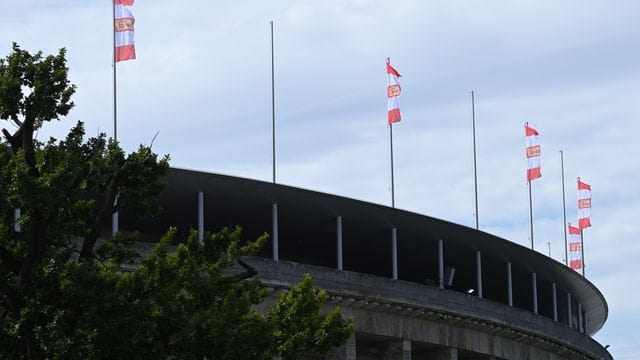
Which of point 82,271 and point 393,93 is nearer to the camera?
point 82,271

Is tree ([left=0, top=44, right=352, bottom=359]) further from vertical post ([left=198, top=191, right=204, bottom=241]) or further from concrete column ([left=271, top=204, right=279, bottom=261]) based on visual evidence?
concrete column ([left=271, top=204, right=279, bottom=261])

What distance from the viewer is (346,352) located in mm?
62375

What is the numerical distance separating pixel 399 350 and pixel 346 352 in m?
4.12

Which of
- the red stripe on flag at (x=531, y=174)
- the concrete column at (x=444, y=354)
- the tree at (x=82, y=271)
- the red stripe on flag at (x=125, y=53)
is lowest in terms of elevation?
the concrete column at (x=444, y=354)

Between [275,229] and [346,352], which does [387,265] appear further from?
[275,229]

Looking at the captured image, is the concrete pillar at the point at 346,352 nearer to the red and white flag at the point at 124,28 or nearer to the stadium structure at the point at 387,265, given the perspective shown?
the stadium structure at the point at 387,265

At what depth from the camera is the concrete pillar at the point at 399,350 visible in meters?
65.4

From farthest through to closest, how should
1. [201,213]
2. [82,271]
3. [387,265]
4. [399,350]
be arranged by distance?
[387,265] < [399,350] < [201,213] < [82,271]

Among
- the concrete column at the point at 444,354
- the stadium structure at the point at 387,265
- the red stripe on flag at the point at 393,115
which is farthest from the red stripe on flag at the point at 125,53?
the concrete column at the point at 444,354

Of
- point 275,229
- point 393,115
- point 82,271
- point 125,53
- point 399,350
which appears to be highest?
point 125,53

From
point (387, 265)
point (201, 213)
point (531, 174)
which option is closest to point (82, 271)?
point (201, 213)

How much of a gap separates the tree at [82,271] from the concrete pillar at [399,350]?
27.8 metres

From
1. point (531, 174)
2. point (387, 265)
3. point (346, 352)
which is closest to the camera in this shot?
point (346, 352)

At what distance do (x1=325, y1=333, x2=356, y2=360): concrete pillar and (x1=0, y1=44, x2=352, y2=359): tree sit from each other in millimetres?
23433
